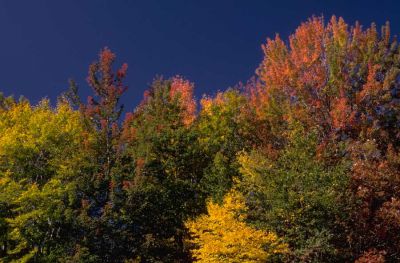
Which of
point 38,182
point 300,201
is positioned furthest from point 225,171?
point 38,182

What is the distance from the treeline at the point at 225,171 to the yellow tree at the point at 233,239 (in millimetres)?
71

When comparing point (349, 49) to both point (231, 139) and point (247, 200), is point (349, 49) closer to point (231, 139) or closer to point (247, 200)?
point (231, 139)

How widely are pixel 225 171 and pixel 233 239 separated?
7618 millimetres

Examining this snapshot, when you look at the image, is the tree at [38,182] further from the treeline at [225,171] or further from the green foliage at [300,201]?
the green foliage at [300,201]

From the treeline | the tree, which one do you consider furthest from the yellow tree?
the tree

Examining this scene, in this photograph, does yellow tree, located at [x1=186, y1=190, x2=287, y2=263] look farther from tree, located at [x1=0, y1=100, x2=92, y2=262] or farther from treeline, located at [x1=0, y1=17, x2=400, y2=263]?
tree, located at [x1=0, y1=100, x2=92, y2=262]

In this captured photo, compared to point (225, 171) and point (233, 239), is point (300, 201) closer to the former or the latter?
point (233, 239)

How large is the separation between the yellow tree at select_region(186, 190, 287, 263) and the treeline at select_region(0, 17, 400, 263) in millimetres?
71

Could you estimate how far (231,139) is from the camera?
124ft

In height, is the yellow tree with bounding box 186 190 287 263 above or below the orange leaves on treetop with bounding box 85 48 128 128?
below

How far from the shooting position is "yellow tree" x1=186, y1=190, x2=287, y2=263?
24.5 meters

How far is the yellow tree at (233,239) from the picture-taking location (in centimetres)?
2450

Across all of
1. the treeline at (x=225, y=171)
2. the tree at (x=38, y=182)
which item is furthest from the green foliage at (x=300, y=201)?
the tree at (x=38, y=182)

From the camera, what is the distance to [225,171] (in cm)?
3159
